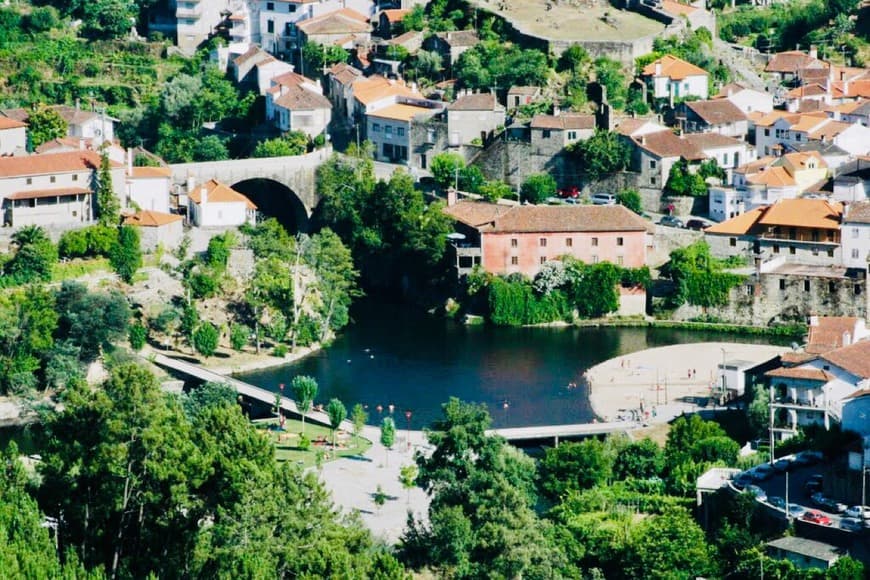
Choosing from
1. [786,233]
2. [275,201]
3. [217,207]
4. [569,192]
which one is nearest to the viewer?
[786,233]

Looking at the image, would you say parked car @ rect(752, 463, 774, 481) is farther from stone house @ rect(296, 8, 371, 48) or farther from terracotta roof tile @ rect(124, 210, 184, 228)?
stone house @ rect(296, 8, 371, 48)

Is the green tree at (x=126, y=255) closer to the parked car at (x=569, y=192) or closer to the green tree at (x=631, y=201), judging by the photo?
the parked car at (x=569, y=192)

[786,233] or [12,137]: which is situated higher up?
[12,137]

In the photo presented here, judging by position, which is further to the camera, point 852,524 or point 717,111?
point 717,111

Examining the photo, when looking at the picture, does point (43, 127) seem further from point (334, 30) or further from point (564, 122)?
point (564, 122)

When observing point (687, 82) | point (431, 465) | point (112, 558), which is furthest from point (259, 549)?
point (687, 82)

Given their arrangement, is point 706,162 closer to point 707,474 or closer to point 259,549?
point 707,474

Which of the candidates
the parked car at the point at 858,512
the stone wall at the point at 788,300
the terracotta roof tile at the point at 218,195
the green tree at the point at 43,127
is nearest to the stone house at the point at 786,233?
the stone wall at the point at 788,300

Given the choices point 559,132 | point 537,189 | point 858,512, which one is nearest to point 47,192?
point 537,189
